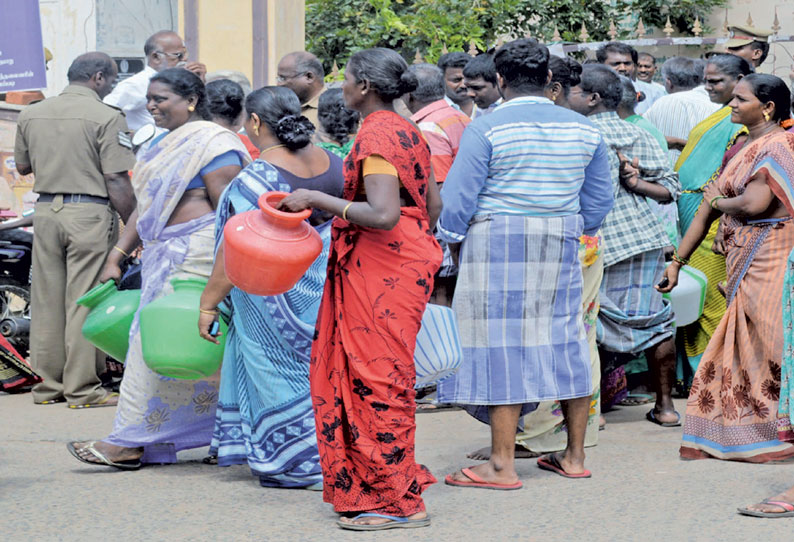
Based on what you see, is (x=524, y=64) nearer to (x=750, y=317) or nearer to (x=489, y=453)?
(x=750, y=317)

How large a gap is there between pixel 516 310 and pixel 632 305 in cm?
172

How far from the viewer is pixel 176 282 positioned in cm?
542

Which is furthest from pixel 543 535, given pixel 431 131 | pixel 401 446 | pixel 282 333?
pixel 431 131

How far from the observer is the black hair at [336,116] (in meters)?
6.86

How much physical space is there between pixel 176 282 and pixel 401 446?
5.00 ft

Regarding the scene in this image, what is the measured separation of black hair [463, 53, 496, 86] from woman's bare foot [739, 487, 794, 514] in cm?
348

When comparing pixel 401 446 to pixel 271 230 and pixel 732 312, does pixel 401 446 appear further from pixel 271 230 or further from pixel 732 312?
pixel 732 312

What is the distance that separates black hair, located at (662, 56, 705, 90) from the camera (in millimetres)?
9414

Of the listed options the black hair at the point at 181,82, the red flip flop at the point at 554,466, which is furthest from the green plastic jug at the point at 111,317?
the red flip flop at the point at 554,466

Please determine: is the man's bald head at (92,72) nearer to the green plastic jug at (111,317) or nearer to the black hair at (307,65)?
the black hair at (307,65)

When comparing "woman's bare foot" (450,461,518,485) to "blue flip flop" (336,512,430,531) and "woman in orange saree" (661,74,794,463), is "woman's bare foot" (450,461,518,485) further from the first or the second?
"woman in orange saree" (661,74,794,463)

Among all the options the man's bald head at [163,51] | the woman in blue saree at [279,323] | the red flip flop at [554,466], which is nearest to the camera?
the woman in blue saree at [279,323]

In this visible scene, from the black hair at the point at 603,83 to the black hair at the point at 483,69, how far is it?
93cm

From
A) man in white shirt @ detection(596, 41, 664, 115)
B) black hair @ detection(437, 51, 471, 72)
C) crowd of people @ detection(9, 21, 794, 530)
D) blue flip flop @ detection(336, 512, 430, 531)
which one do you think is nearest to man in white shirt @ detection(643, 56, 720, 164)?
man in white shirt @ detection(596, 41, 664, 115)
